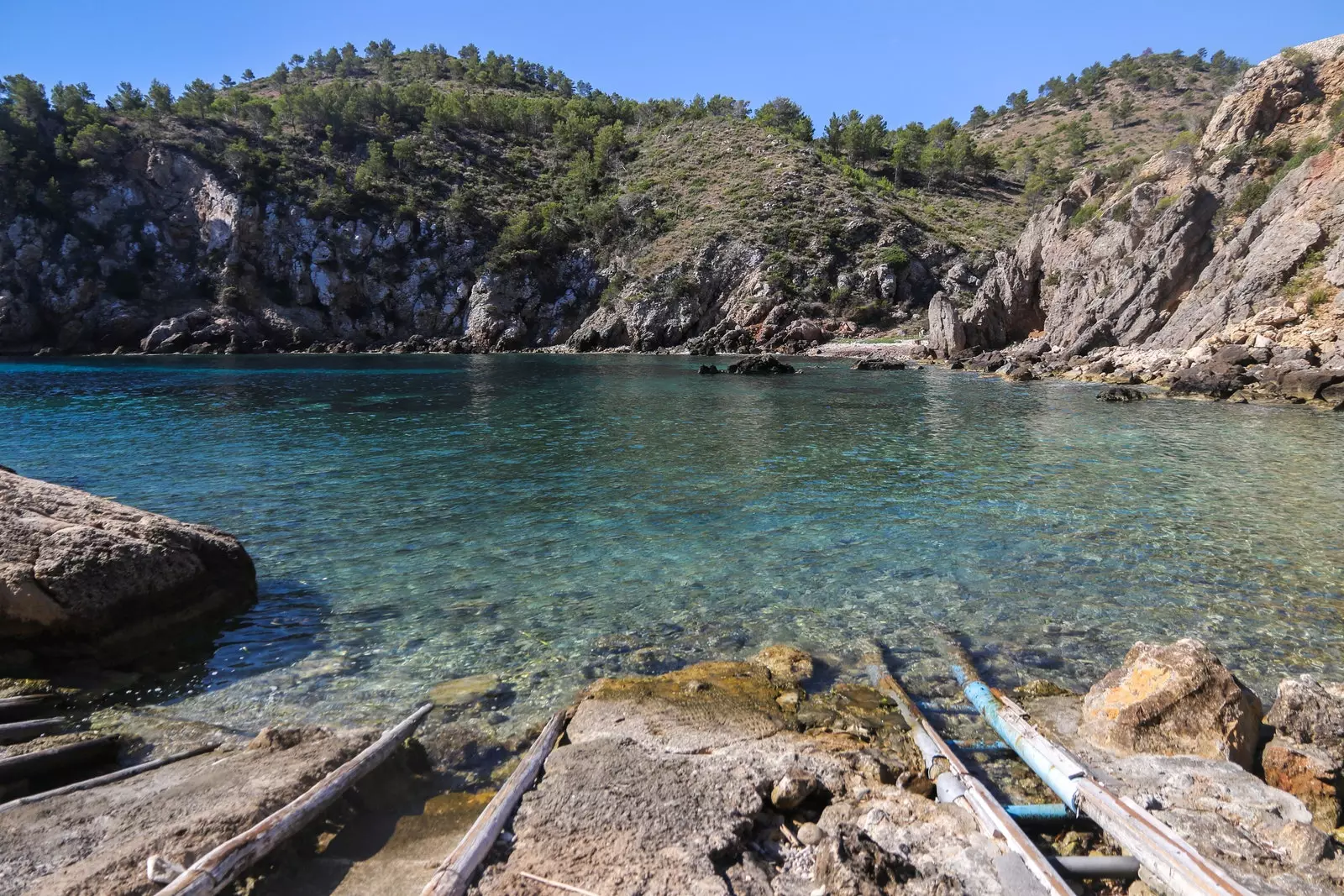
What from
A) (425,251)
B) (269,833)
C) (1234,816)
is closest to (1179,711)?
(1234,816)

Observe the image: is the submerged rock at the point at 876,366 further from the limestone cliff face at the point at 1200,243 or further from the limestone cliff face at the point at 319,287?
the limestone cliff face at the point at 319,287

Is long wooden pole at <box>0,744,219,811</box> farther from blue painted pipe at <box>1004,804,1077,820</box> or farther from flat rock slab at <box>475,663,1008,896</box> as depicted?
blue painted pipe at <box>1004,804,1077,820</box>

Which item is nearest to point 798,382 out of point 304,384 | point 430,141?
point 304,384

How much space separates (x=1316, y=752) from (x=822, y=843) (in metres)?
3.57

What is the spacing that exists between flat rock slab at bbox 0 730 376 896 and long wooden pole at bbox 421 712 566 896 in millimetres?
1374

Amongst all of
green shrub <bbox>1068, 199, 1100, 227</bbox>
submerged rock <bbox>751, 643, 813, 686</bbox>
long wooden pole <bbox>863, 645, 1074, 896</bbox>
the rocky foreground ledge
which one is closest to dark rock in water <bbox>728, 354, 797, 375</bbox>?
green shrub <bbox>1068, 199, 1100, 227</bbox>

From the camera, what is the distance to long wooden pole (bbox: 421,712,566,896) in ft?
11.2

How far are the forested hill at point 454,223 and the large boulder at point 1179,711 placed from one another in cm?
6438

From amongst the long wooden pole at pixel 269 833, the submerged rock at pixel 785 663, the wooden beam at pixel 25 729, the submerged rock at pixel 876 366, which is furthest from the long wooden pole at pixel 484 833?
the submerged rock at pixel 876 366

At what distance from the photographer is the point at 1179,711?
5.00 meters

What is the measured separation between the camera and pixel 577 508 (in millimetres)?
12852

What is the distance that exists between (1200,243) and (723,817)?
5065cm

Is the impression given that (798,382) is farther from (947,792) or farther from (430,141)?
(430,141)

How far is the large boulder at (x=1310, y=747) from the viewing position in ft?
14.0
